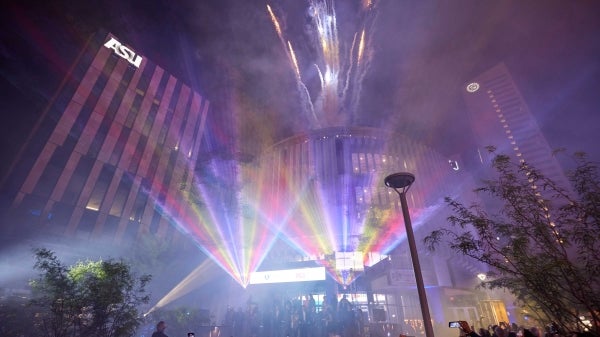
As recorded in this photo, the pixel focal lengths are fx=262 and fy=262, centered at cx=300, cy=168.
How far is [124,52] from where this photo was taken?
33250 mm

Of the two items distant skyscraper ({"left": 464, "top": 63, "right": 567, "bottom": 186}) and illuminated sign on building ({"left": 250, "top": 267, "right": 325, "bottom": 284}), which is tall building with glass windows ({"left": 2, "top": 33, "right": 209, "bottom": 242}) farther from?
distant skyscraper ({"left": 464, "top": 63, "right": 567, "bottom": 186})

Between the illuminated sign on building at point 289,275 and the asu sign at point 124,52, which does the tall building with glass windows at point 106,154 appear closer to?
the asu sign at point 124,52

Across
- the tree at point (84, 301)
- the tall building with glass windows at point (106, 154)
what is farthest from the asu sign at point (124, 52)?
the tree at point (84, 301)

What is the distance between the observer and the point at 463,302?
28656 mm

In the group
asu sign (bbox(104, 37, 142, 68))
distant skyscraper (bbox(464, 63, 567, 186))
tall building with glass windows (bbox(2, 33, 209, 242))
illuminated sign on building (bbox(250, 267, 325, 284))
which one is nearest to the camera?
illuminated sign on building (bbox(250, 267, 325, 284))

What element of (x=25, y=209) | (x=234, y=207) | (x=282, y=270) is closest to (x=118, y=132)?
(x=25, y=209)

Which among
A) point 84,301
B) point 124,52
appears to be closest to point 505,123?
point 124,52

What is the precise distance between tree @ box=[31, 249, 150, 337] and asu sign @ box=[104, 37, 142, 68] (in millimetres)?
30895

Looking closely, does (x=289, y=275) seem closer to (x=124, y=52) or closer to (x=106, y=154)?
(x=106, y=154)

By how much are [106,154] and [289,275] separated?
23.8 m

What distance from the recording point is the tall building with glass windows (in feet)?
76.9

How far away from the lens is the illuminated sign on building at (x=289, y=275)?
21.3 metres

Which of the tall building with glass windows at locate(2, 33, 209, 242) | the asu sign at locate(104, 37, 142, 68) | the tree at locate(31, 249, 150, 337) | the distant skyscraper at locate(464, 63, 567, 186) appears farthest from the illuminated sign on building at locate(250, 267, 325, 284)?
the distant skyscraper at locate(464, 63, 567, 186)

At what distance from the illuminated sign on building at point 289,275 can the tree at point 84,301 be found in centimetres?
1250
